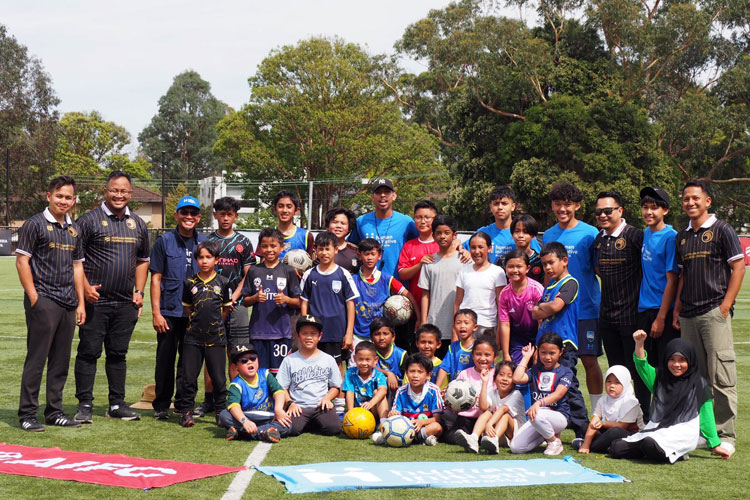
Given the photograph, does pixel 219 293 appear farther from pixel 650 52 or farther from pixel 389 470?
pixel 650 52

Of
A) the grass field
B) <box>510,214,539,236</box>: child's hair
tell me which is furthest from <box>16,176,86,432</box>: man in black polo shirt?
<box>510,214,539,236</box>: child's hair

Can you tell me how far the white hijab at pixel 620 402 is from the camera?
20.7ft

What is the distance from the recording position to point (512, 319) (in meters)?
6.96

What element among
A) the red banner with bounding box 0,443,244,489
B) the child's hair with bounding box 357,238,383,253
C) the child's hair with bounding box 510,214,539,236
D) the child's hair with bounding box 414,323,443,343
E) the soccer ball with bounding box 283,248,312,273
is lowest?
the red banner with bounding box 0,443,244,489

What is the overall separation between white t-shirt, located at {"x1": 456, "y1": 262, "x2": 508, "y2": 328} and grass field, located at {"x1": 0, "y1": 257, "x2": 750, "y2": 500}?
122 centimetres

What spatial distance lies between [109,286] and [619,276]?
453 centimetres

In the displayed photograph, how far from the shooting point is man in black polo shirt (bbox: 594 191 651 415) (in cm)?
684

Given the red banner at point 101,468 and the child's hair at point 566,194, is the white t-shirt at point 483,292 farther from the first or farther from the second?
the red banner at point 101,468

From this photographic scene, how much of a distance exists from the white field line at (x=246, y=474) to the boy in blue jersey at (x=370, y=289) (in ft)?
5.18

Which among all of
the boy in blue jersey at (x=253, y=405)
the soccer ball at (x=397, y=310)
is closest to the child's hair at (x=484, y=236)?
the soccer ball at (x=397, y=310)

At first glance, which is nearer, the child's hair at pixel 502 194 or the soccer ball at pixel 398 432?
the soccer ball at pixel 398 432

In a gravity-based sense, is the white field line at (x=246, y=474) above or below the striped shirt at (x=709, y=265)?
below

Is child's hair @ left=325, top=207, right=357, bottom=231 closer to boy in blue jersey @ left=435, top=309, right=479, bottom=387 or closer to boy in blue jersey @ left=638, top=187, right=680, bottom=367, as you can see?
boy in blue jersey @ left=435, top=309, right=479, bottom=387

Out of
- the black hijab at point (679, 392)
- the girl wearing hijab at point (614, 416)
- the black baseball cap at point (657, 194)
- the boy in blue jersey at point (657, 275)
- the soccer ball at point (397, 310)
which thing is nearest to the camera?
the black hijab at point (679, 392)
